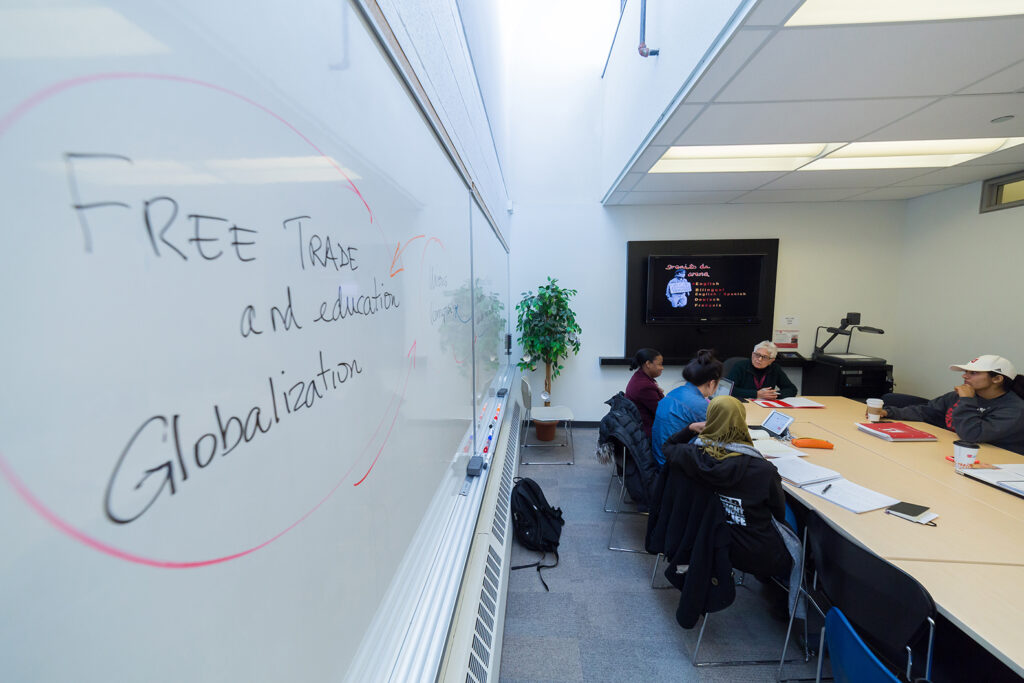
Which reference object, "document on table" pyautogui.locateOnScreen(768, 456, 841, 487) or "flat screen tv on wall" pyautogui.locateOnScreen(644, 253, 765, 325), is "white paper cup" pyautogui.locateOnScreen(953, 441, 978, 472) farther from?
"flat screen tv on wall" pyautogui.locateOnScreen(644, 253, 765, 325)

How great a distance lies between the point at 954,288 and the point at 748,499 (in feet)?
12.2

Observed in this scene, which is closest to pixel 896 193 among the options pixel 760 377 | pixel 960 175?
pixel 960 175

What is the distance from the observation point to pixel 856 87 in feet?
5.89

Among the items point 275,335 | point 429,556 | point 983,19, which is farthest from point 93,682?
point 983,19

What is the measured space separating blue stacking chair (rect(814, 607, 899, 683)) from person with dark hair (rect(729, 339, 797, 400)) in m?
Result: 2.44

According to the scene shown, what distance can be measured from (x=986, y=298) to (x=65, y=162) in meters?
5.07

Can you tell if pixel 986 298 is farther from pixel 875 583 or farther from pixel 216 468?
pixel 216 468

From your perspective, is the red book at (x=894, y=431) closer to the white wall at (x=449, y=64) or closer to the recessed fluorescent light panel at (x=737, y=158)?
the recessed fluorescent light panel at (x=737, y=158)

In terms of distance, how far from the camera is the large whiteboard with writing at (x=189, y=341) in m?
0.19

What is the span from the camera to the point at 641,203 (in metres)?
3.92

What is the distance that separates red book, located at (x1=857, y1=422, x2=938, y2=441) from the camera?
7.20 feet

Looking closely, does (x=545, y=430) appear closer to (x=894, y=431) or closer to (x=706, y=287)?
(x=706, y=287)

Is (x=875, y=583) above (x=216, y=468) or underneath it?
underneath

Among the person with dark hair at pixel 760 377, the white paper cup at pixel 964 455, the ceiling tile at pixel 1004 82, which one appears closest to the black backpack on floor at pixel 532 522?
the white paper cup at pixel 964 455
